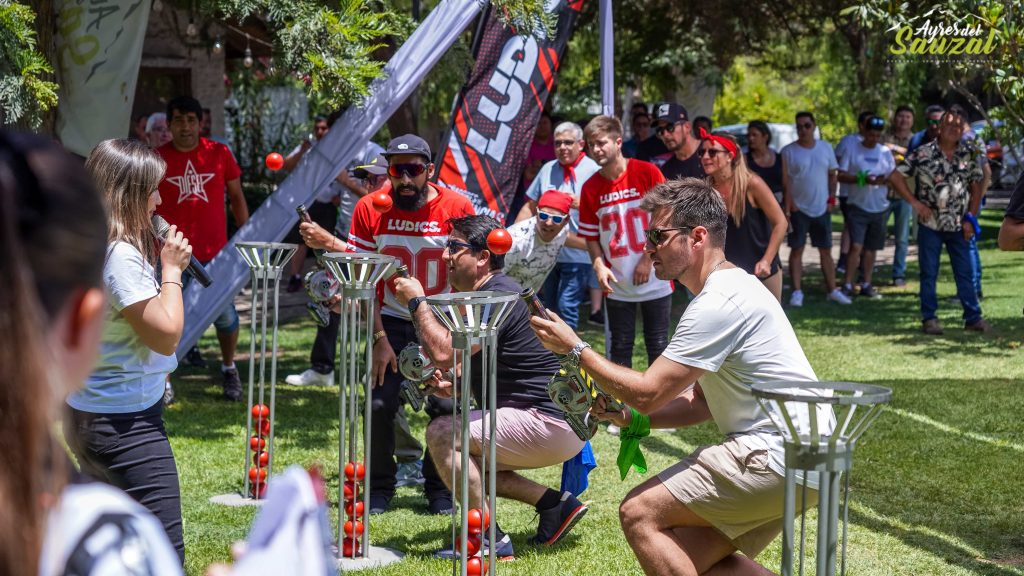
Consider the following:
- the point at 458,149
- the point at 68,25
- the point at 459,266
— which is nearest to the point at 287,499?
the point at 459,266

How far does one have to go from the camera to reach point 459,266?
5180 millimetres

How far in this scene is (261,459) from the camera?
620 centimetres

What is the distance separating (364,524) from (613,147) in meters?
3.11

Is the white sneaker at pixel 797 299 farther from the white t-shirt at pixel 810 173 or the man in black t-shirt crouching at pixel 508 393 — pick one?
the man in black t-shirt crouching at pixel 508 393

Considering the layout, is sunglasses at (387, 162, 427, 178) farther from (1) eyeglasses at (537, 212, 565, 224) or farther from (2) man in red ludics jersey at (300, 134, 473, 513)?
(1) eyeglasses at (537, 212, 565, 224)

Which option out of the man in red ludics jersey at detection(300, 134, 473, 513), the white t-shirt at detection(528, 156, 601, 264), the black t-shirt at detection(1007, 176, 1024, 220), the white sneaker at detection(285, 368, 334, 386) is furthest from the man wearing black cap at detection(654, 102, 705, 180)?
the white sneaker at detection(285, 368, 334, 386)

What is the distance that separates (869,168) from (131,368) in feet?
36.2

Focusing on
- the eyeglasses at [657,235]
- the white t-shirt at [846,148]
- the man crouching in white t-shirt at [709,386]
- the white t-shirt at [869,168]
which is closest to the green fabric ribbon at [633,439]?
the man crouching in white t-shirt at [709,386]

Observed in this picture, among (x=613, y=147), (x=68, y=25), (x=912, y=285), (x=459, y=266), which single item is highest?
(x=68, y=25)

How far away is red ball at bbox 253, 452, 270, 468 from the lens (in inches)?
238

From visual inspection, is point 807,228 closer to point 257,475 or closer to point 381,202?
point 381,202

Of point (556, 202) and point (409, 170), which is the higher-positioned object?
point (409, 170)

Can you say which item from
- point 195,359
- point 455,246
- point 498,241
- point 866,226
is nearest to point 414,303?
point 455,246

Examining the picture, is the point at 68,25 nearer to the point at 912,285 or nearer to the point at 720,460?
the point at 720,460
